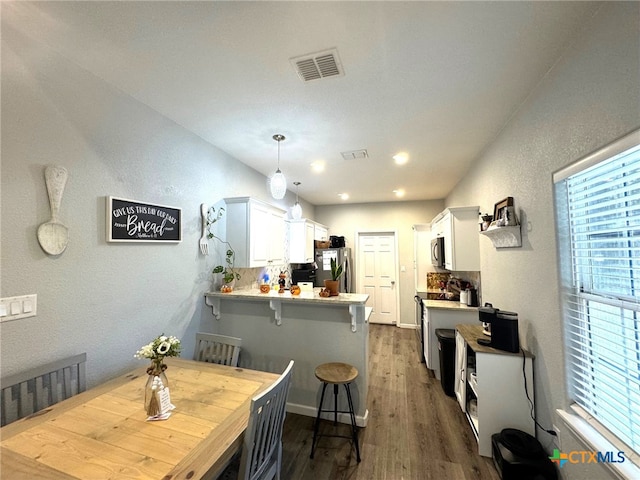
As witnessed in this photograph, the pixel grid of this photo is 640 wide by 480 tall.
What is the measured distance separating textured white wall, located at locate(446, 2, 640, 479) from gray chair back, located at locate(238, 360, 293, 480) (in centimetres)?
155

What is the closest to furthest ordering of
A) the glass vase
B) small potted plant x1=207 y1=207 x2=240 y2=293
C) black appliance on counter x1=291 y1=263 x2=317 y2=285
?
1. the glass vase
2. small potted plant x1=207 y1=207 x2=240 y2=293
3. black appliance on counter x1=291 y1=263 x2=317 y2=285

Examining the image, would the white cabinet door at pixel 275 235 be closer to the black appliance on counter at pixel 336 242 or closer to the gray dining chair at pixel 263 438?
the black appliance on counter at pixel 336 242

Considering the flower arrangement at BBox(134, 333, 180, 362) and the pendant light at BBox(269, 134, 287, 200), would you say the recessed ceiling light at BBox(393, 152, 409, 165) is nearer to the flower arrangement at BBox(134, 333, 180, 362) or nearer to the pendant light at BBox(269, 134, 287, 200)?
the pendant light at BBox(269, 134, 287, 200)

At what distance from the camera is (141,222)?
2.09 m

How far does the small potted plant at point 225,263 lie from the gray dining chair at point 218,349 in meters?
0.71

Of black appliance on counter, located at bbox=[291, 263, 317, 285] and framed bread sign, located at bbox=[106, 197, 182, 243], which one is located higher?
framed bread sign, located at bbox=[106, 197, 182, 243]

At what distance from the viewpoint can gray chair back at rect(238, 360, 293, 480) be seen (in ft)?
3.61

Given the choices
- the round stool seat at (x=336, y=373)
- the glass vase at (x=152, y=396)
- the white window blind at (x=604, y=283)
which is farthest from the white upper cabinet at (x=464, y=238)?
the glass vase at (x=152, y=396)

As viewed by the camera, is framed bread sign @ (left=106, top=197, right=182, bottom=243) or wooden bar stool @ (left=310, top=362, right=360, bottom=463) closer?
framed bread sign @ (left=106, top=197, right=182, bottom=243)

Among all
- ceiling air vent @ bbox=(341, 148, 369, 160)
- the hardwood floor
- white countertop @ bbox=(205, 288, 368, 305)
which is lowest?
the hardwood floor

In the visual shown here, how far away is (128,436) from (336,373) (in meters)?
1.48

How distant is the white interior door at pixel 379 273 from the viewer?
5.80 metres

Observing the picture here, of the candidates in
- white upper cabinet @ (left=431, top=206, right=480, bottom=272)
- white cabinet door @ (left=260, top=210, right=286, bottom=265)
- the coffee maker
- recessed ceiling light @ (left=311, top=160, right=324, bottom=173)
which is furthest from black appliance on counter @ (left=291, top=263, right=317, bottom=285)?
the coffee maker

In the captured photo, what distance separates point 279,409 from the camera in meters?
1.32
